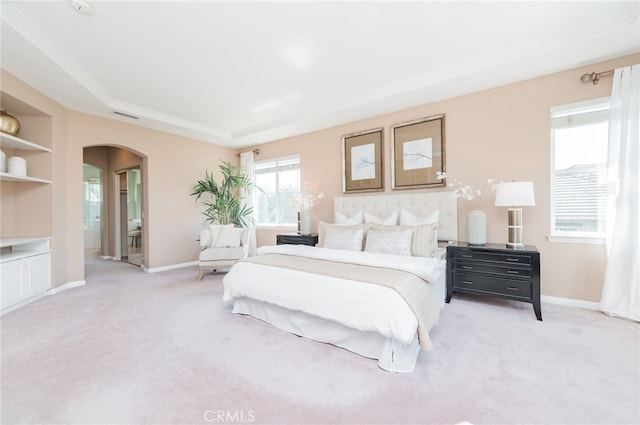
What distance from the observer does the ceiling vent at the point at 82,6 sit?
2210mm

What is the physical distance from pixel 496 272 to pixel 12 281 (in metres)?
5.62

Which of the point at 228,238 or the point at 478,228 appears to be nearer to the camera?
the point at 478,228

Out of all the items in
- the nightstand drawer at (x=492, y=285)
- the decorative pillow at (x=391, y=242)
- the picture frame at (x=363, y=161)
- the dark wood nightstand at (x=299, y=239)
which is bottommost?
the nightstand drawer at (x=492, y=285)

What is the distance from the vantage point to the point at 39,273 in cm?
353

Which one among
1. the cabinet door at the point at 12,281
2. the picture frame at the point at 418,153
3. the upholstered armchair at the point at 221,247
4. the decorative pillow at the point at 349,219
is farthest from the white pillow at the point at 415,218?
the cabinet door at the point at 12,281

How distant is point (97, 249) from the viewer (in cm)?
806

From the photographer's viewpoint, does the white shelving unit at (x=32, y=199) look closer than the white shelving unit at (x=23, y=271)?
No

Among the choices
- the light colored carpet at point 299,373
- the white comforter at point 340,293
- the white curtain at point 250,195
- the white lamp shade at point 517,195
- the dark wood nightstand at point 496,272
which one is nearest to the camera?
the light colored carpet at point 299,373

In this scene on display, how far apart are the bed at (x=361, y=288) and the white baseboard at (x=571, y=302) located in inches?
49.0

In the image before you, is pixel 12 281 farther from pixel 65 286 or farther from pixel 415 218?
pixel 415 218

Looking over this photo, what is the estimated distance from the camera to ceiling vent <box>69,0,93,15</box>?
2.21 metres

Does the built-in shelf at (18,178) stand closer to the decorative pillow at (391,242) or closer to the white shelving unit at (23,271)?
the white shelving unit at (23,271)

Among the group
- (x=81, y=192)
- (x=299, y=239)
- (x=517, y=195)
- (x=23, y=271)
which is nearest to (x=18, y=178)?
(x=81, y=192)

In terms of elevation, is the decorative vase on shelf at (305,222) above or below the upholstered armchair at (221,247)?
above
